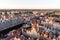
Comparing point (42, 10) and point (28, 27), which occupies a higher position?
point (42, 10)

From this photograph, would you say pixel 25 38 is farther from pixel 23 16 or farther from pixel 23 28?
pixel 23 16

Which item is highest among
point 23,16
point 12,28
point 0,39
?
point 23,16

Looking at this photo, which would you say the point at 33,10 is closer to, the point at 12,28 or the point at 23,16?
the point at 23,16

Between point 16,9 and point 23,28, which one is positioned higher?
point 16,9
